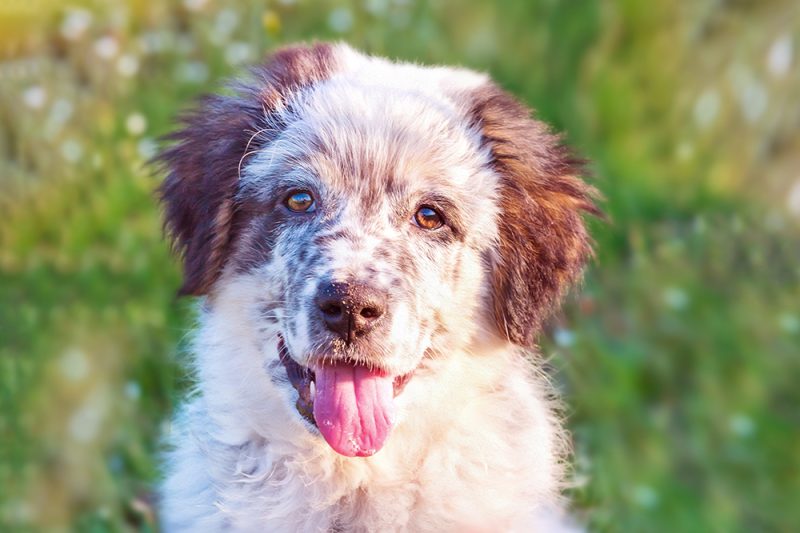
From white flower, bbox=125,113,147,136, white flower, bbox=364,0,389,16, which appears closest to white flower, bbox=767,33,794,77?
white flower, bbox=364,0,389,16

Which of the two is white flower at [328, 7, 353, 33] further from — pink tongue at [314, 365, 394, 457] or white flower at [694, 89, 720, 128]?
pink tongue at [314, 365, 394, 457]

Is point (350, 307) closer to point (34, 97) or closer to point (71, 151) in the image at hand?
point (71, 151)

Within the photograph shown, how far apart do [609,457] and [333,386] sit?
2.71 metres

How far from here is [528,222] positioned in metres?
4.20

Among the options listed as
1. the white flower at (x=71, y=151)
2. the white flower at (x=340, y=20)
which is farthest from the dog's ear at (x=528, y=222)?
the white flower at (x=71, y=151)

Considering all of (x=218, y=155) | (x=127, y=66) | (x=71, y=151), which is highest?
(x=218, y=155)

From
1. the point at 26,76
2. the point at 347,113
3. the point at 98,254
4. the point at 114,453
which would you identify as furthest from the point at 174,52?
the point at 347,113

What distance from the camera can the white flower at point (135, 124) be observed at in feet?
21.6

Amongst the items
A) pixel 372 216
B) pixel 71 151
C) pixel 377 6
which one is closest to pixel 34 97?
pixel 71 151

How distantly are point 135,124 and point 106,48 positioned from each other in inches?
21.3

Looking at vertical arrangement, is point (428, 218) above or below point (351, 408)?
above

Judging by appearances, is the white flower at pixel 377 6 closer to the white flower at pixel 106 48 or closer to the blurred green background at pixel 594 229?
the blurred green background at pixel 594 229

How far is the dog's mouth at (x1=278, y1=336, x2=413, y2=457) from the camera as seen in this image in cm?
384

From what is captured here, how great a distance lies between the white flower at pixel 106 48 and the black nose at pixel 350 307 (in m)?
3.59
